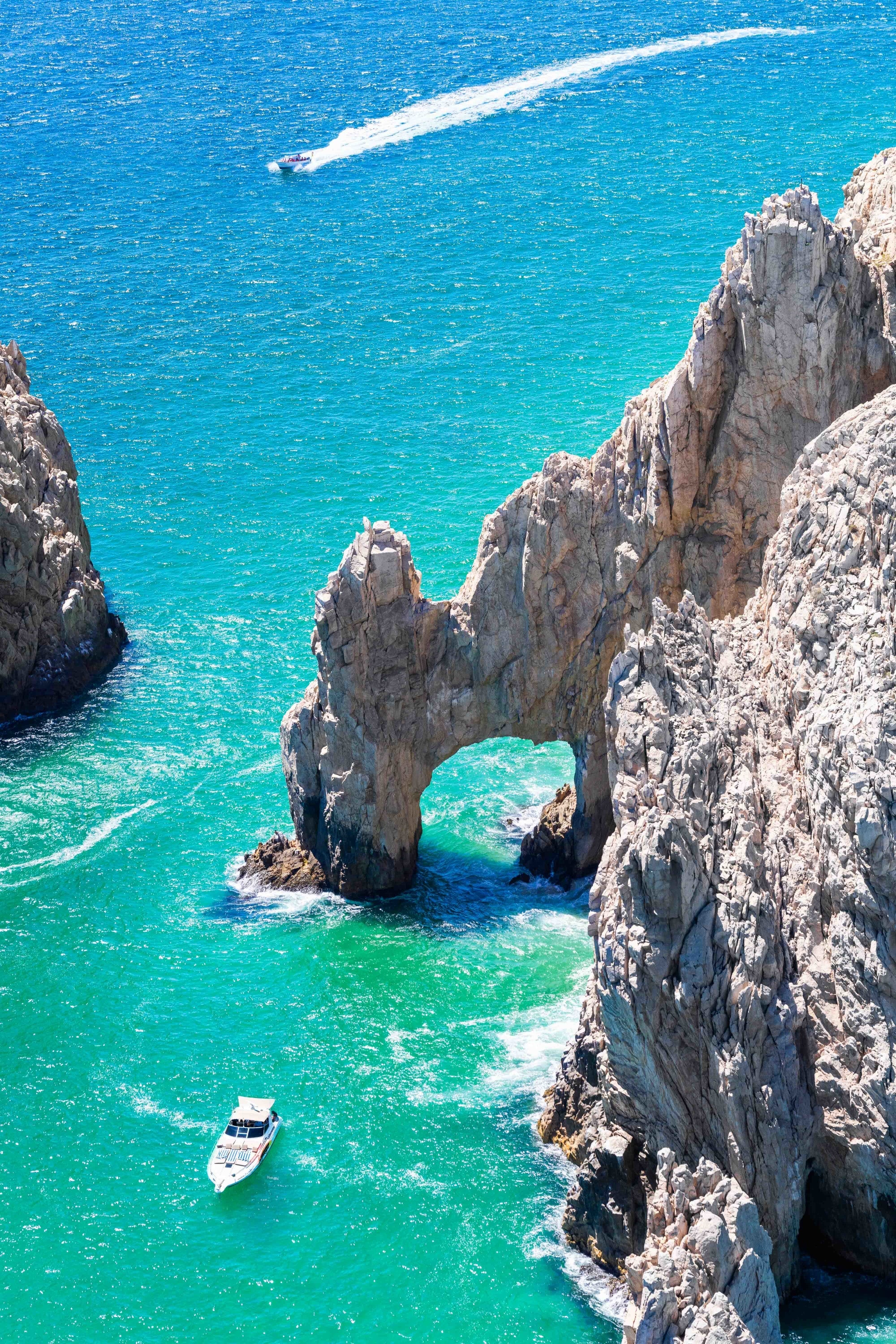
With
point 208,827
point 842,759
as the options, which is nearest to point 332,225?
point 208,827

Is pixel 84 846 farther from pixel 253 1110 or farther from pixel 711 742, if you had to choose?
pixel 711 742

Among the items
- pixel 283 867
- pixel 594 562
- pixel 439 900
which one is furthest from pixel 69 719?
pixel 594 562

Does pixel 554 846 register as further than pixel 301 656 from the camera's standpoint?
No

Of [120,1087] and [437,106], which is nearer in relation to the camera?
[120,1087]

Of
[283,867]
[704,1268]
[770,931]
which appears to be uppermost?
[770,931]

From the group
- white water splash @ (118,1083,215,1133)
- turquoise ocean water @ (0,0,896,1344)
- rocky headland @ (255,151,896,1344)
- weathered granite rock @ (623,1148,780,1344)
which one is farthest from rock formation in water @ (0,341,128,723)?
weathered granite rock @ (623,1148,780,1344)

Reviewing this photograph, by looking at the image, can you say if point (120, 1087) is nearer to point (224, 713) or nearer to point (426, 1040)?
point (426, 1040)

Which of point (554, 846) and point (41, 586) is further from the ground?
point (41, 586)

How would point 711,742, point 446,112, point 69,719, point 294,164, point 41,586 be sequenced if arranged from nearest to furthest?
1. point 711,742
2. point 69,719
3. point 41,586
4. point 294,164
5. point 446,112
